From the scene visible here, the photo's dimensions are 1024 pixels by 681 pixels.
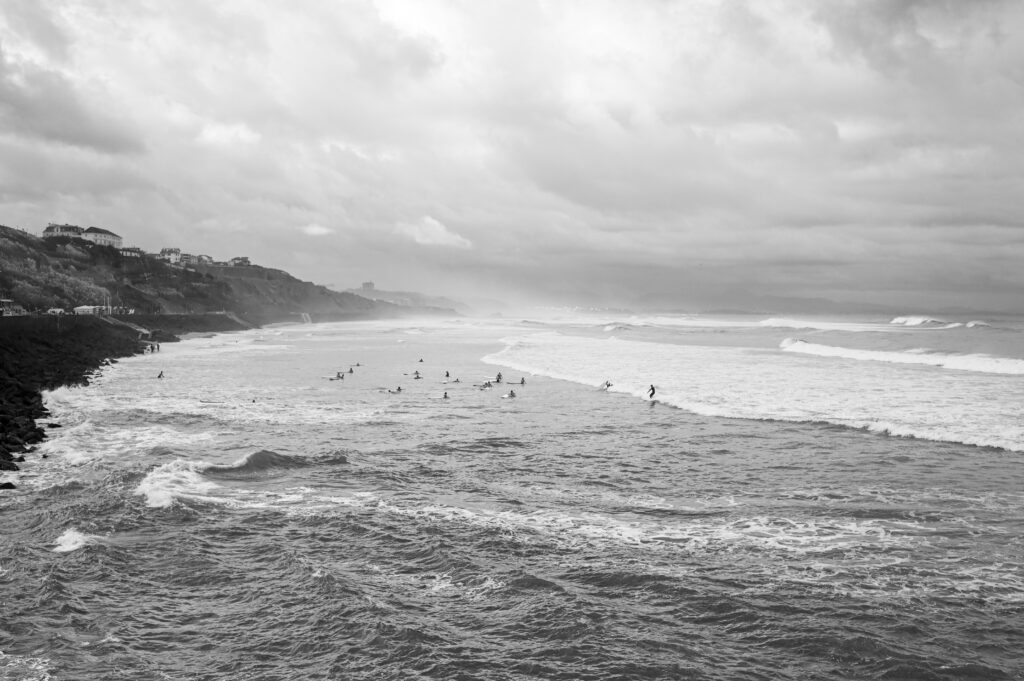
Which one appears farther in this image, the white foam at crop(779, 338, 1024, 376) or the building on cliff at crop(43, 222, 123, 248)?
the building on cliff at crop(43, 222, 123, 248)

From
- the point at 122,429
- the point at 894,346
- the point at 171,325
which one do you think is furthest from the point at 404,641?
the point at 171,325

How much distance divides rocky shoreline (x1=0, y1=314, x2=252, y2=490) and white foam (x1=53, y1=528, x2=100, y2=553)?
5.31 meters

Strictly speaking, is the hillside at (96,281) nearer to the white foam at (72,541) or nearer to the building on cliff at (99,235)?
the building on cliff at (99,235)

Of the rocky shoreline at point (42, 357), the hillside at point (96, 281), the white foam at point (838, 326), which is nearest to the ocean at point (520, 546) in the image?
the rocky shoreline at point (42, 357)

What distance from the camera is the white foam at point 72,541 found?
44.5 ft

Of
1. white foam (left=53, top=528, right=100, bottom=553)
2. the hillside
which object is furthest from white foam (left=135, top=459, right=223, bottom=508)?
the hillside

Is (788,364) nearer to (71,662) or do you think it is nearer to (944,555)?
(944,555)

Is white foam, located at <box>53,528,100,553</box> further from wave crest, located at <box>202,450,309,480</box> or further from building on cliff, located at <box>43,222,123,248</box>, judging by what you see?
building on cliff, located at <box>43,222,123,248</box>

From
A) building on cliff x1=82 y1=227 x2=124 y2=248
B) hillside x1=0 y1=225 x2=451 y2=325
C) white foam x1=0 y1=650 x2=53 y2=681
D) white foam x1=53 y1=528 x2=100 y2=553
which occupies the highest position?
building on cliff x1=82 y1=227 x2=124 y2=248

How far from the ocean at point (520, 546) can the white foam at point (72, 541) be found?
0.09 meters

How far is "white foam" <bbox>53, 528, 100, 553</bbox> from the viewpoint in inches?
534

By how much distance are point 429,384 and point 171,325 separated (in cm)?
8204

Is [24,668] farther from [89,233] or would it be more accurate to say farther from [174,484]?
[89,233]

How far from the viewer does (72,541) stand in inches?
549
